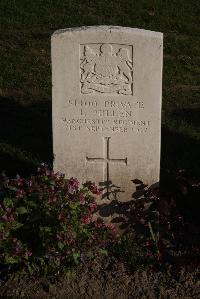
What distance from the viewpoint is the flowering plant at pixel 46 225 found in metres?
4.67

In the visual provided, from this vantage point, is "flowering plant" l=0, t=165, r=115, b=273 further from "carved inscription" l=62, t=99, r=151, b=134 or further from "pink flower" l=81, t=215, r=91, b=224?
"carved inscription" l=62, t=99, r=151, b=134

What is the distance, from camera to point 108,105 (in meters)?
5.24

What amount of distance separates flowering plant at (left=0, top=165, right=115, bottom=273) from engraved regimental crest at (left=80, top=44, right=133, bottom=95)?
2.83 ft

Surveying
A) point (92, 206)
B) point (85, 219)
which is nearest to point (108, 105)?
point (92, 206)

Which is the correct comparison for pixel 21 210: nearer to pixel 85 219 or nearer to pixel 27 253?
pixel 27 253

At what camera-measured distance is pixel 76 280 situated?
4934 millimetres

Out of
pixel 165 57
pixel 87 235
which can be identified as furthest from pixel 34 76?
pixel 87 235

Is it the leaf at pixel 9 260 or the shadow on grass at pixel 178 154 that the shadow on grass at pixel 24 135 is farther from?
the leaf at pixel 9 260

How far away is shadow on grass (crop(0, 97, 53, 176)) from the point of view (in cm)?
705

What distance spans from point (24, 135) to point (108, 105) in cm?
307

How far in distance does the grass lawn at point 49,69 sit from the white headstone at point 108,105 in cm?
140

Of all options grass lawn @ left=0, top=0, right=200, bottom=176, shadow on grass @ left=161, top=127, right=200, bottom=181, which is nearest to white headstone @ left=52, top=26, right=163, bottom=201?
shadow on grass @ left=161, top=127, right=200, bottom=181

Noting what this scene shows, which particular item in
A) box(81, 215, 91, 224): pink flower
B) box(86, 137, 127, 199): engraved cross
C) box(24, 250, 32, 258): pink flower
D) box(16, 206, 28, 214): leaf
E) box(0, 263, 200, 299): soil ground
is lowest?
box(0, 263, 200, 299): soil ground

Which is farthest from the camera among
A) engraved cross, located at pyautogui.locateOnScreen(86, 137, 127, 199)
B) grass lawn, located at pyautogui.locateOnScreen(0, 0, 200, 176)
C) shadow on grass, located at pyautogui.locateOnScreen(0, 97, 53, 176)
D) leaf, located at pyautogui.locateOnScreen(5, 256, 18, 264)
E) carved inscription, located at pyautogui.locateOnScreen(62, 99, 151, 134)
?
grass lawn, located at pyautogui.locateOnScreen(0, 0, 200, 176)
